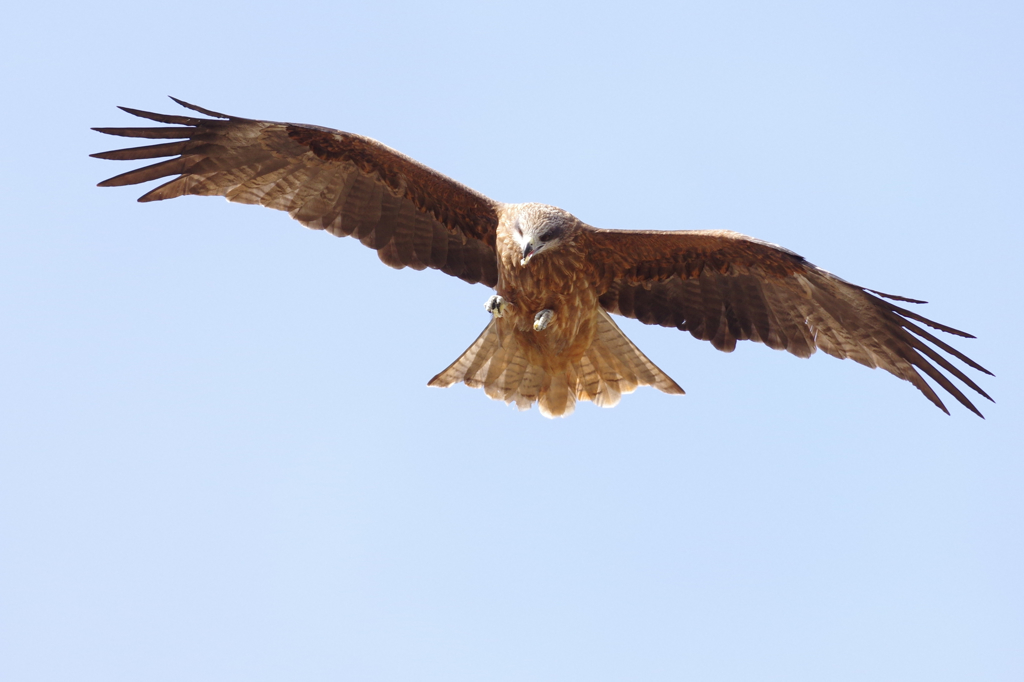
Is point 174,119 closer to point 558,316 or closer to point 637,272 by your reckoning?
point 558,316

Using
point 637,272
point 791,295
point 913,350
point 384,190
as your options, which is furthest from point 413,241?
point 913,350

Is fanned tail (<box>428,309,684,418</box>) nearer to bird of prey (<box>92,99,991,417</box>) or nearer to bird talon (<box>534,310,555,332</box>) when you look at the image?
bird of prey (<box>92,99,991,417</box>)

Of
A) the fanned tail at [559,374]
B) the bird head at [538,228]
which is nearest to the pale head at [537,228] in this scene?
the bird head at [538,228]

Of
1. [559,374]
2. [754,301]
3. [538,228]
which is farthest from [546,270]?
[754,301]

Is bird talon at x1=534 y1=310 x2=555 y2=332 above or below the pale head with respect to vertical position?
below

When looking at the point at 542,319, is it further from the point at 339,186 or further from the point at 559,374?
the point at 339,186

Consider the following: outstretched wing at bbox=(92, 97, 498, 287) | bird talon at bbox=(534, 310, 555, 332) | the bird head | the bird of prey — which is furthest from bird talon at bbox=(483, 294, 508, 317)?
outstretched wing at bbox=(92, 97, 498, 287)
